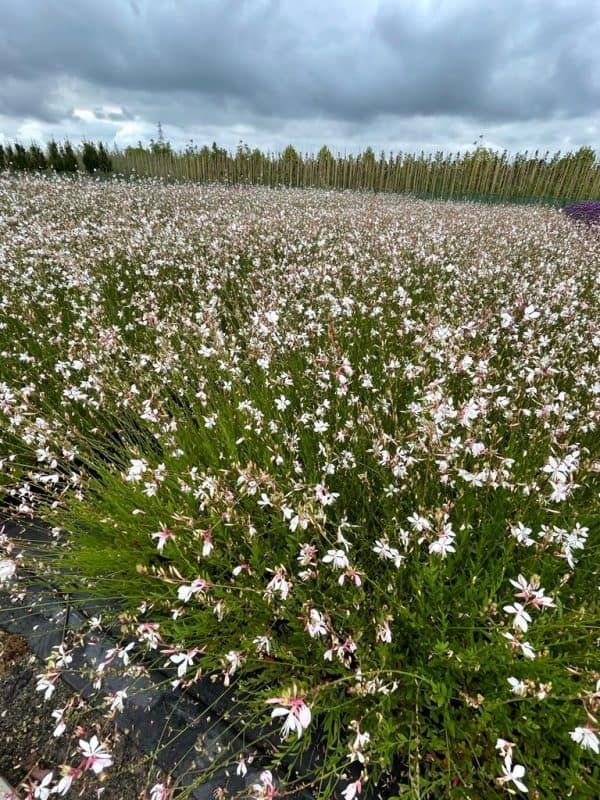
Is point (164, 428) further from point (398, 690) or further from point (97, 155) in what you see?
point (97, 155)

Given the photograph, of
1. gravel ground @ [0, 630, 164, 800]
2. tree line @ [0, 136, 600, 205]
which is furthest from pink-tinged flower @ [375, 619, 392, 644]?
tree line @ [0, 136, 600, 205]

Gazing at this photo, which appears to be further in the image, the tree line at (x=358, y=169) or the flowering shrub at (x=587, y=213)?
the tree line at (x=358, y=169)

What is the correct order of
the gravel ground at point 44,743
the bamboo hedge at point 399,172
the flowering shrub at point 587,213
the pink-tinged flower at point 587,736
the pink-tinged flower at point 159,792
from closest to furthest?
the pink-tinged flower at point 587,736 → the pink-tinged flower at point 159,792 → the gravel ground at point 44,743 → the flowering shrub at point 587,213 → the bamboo hedge at point 399,172

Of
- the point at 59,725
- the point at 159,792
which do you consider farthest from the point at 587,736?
the point at 59,725

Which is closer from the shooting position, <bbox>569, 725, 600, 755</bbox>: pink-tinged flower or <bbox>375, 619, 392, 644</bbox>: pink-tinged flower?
<bbox>569, 725, 600, 755</bbox>: pink-tinged flower

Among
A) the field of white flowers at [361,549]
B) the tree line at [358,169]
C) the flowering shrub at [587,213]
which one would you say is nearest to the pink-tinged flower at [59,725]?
the field of white flowers at [361,549]

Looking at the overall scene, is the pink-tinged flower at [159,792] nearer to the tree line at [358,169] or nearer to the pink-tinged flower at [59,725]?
the pink-tinged flower at [59,725]

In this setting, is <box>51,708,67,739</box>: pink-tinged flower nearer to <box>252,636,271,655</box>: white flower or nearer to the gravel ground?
the gravel ground

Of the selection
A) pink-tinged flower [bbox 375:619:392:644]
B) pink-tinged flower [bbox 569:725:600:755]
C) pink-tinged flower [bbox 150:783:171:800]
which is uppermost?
pink-tinged flower [bbox 569:725:600:755]

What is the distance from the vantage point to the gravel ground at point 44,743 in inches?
76.0

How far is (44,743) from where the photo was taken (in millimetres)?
2109

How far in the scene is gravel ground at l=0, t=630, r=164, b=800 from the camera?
6.33 ft

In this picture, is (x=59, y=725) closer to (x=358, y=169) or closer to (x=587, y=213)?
(x=587, y=213)

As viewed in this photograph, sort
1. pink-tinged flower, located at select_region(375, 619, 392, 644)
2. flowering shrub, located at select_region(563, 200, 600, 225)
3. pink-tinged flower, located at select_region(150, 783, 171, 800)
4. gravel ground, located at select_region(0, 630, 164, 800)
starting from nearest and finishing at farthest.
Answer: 1. pink-tinged flower, located at select_region(150, 783, 171, 800)
2. pink-tinged flower, located at select_region(375, 619, 392, 644)
3. gravel ground, located at select_region(0, 630, 164, 800)
4. flowering shrub, located at select_region(563, 200, 600, 225)
